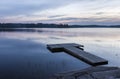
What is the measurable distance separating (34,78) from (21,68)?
1.81 metres

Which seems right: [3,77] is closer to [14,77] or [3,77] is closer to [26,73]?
[14,77]

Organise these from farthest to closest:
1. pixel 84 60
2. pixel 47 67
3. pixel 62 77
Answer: pixel 84 60 < pixel 47 67 < pixel 62 77

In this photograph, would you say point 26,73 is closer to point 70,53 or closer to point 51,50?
point 70,53

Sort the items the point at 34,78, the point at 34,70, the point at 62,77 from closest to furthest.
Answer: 1. the point at 62,77
2. the point at 34,78
3. the point at 34,70

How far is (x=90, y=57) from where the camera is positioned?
411 inches

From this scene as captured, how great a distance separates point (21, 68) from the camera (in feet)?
30.4

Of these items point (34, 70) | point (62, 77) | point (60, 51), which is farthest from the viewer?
point (60, 51)

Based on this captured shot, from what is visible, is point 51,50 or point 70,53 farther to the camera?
point 51,50

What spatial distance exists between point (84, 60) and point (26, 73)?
3.43 meters

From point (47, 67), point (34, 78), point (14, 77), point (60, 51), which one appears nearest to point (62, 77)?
point (34, 78)

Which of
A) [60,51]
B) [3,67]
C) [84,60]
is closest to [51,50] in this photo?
[60,51]

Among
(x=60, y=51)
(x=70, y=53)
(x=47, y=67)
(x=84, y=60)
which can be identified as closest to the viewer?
(x=47, y=67)

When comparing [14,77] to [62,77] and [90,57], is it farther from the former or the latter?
[90,57]

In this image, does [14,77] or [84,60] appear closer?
[14,77]
